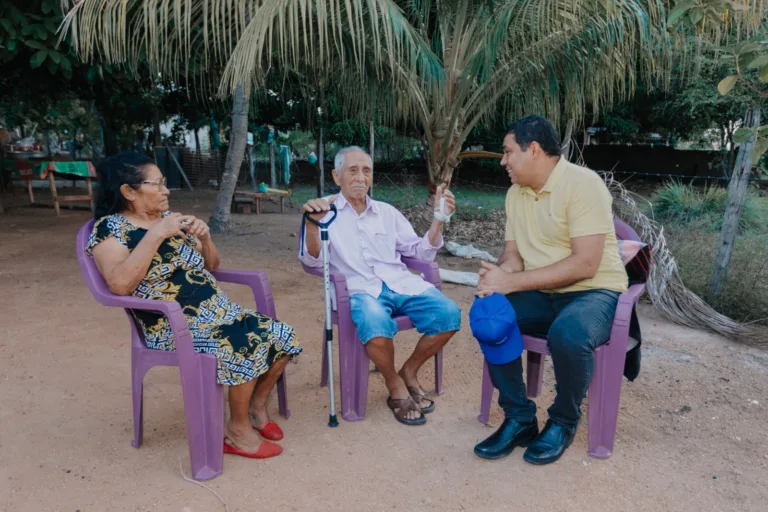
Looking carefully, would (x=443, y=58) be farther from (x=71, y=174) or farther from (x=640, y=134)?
(x=640, y=134)

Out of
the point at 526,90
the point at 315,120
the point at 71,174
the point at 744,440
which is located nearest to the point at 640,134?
the point at 315,120

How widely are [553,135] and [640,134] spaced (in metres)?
17.9

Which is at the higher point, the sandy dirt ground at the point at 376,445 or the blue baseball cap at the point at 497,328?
the blue baseball cap at the point at 497,328

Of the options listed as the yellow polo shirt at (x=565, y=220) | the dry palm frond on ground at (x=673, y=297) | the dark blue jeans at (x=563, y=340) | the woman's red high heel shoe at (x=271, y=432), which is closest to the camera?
the dark blue jeans at (x=563, y=340)

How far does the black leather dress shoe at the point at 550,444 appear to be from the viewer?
2.39 m

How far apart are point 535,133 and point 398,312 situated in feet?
3.60

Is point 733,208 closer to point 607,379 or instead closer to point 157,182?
point 607,379

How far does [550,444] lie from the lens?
2.42 m

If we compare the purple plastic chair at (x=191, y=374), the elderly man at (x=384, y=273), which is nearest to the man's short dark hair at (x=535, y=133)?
the elderly man at (x=384, y=273)

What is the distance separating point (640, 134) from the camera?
1841 cm

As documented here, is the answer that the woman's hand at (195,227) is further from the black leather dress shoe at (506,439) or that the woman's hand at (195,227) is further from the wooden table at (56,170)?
the wooden table at (56,170)

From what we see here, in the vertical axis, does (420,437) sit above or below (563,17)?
below

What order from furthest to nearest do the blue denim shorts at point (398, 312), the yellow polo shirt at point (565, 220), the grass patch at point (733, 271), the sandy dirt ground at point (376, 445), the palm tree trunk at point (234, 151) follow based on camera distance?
the palm tree trunk at point (234, 151)
the grass patch at point (733, 271)
the blue denim shorts at point (398, 312)
the yellow polo shirt at point (565, 220)
the sandy dirt ground at point (376, 445)

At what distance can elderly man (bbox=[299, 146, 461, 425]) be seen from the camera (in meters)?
2.77
